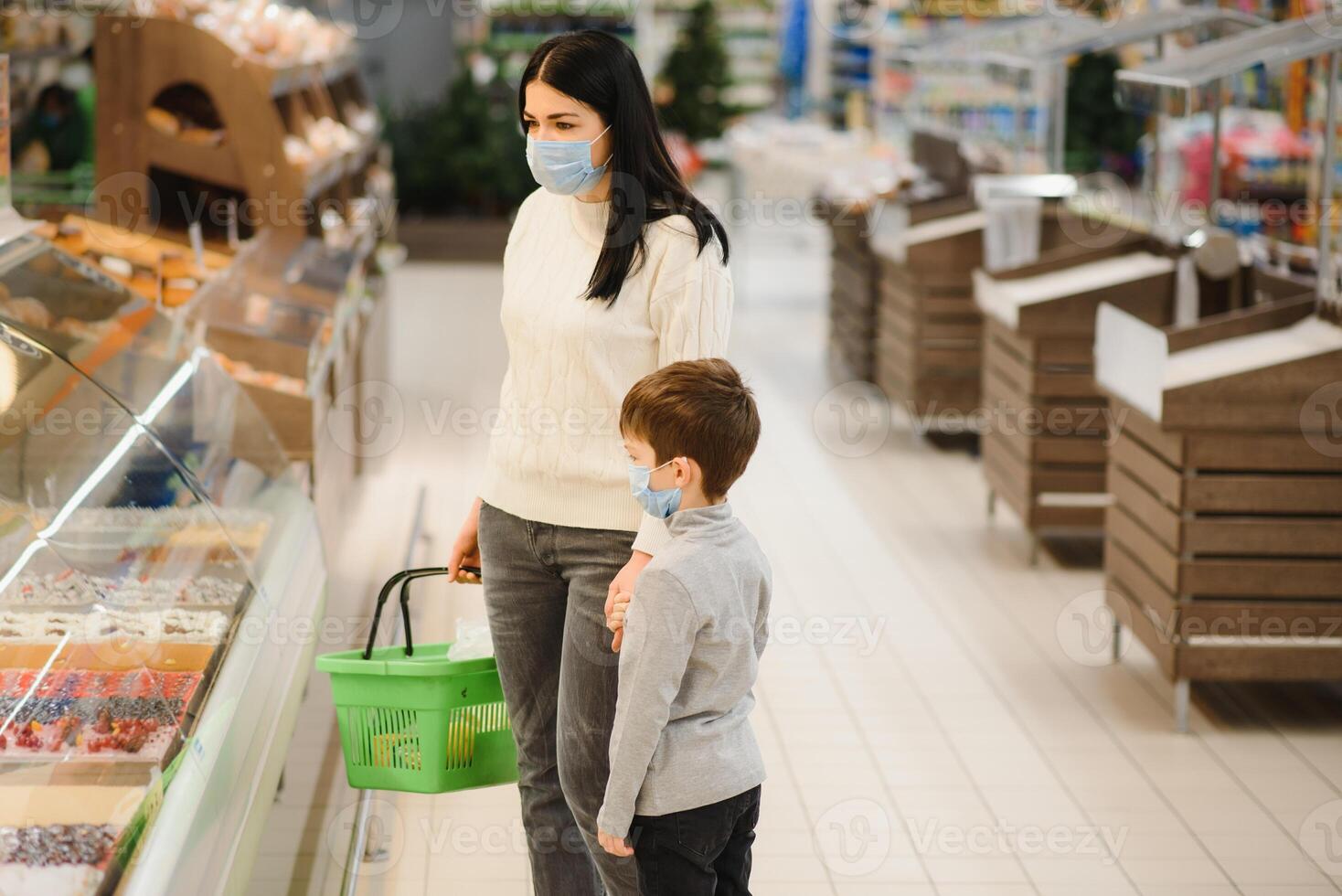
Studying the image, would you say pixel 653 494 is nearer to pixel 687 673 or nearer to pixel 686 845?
pixel 687 673

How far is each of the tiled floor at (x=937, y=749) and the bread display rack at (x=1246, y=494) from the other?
0.29 meters

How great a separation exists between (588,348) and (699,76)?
13.9 m

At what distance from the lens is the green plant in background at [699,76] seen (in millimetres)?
15828

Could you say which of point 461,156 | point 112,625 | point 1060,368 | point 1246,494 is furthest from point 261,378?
point 461,156

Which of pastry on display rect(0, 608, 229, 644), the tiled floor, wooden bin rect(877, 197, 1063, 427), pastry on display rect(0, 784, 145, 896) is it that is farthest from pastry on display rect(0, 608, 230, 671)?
wooden bin rect(877, 197, 1063, 427)

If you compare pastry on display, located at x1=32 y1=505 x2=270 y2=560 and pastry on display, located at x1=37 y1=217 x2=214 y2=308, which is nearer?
pastry on display, located at x1=32 y1=505 x2=270 y2=560

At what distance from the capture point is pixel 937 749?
13.9 ft

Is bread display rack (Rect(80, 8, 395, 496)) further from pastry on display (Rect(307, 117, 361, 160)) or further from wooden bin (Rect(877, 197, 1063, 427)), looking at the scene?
wooden bin (Rect(877, 197, 1063, 427))

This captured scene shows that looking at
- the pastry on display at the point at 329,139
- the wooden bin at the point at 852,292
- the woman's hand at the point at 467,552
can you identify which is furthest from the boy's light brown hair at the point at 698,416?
the wooden bin at the point at 852,292

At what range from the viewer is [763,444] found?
7973 mm

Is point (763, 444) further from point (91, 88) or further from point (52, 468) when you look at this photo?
point (52, 468)

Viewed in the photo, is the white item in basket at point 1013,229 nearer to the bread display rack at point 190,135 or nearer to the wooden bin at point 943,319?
the wooden bin at point 943,319

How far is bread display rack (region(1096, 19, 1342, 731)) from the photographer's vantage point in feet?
13.5

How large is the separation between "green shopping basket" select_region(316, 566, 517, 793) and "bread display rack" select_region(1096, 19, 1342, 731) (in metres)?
2.22
